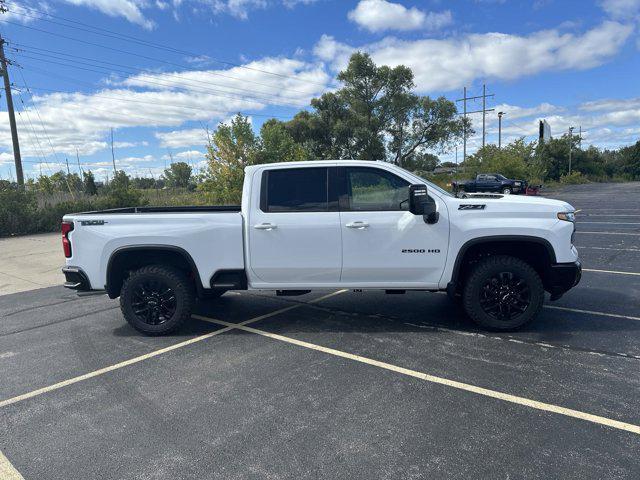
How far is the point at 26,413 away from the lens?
11.2ft

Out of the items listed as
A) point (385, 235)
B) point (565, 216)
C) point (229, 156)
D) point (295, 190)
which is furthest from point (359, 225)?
point (229, 156)

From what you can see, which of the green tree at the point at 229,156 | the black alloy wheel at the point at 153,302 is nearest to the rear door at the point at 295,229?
the black alloy wheel at the point at 153,302

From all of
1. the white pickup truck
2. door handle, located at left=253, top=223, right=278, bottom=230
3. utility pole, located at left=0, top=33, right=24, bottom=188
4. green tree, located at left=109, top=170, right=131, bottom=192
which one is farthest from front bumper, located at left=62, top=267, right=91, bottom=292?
utility pole, located at left=0, top=33, right=24, bottom=188

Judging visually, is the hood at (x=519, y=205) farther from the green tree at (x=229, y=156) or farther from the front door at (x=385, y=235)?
the green tree at (x=229, y=156)

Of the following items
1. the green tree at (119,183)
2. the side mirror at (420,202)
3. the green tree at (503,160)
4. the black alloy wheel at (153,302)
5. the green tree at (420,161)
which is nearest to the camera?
the side mirror at (420,202)

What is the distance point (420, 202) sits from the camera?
4.34m

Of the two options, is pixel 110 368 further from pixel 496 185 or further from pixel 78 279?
pixel 496 185

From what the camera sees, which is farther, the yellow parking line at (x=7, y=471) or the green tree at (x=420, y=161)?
the green tree at (x=420, y=161)

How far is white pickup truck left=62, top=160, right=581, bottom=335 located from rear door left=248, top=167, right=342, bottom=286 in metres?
0.01

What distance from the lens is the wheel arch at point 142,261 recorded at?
189 inches

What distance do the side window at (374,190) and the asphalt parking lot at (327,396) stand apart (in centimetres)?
145

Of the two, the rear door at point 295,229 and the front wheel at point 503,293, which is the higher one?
the rear door at point 295,229

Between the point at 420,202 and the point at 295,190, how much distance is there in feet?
4.62

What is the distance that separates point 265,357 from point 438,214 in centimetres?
235
